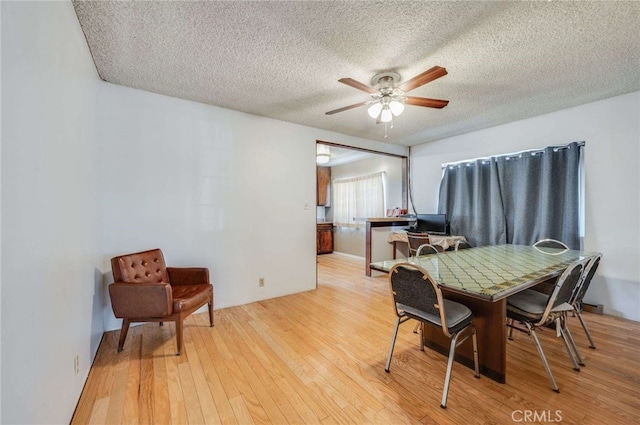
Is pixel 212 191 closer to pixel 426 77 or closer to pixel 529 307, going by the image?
pixel 426 77

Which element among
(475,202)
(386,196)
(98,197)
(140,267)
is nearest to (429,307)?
(140,267)

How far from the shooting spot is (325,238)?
22.9ft

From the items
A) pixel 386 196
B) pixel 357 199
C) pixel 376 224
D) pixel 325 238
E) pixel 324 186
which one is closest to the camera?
pixel 376 224

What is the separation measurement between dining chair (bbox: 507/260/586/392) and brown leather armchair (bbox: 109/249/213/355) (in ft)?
8.71

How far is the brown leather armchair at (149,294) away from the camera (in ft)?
6.93

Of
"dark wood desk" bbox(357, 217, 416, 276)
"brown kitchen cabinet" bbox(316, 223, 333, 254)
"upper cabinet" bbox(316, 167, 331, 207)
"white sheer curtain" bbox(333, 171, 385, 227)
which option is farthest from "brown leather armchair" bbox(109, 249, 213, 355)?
"upper cabinet" bbox(316, 167, 331, 207)

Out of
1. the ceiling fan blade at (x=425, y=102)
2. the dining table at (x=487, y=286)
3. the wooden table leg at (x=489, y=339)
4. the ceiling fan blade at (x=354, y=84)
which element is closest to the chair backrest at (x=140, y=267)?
the dining table at (x=487, y=286)

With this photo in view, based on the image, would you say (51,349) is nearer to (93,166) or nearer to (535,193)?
(93,166)

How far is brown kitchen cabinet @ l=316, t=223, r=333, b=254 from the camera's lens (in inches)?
271

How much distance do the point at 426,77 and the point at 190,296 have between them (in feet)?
8.81

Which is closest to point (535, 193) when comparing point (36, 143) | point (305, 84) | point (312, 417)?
point (305, 84)

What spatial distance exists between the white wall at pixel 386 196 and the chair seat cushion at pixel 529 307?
273cm

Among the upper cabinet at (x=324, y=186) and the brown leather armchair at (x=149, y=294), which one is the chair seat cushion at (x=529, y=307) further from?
the upper cabinet at (x=324, y=186)

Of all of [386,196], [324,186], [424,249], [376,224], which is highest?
[324,186]
